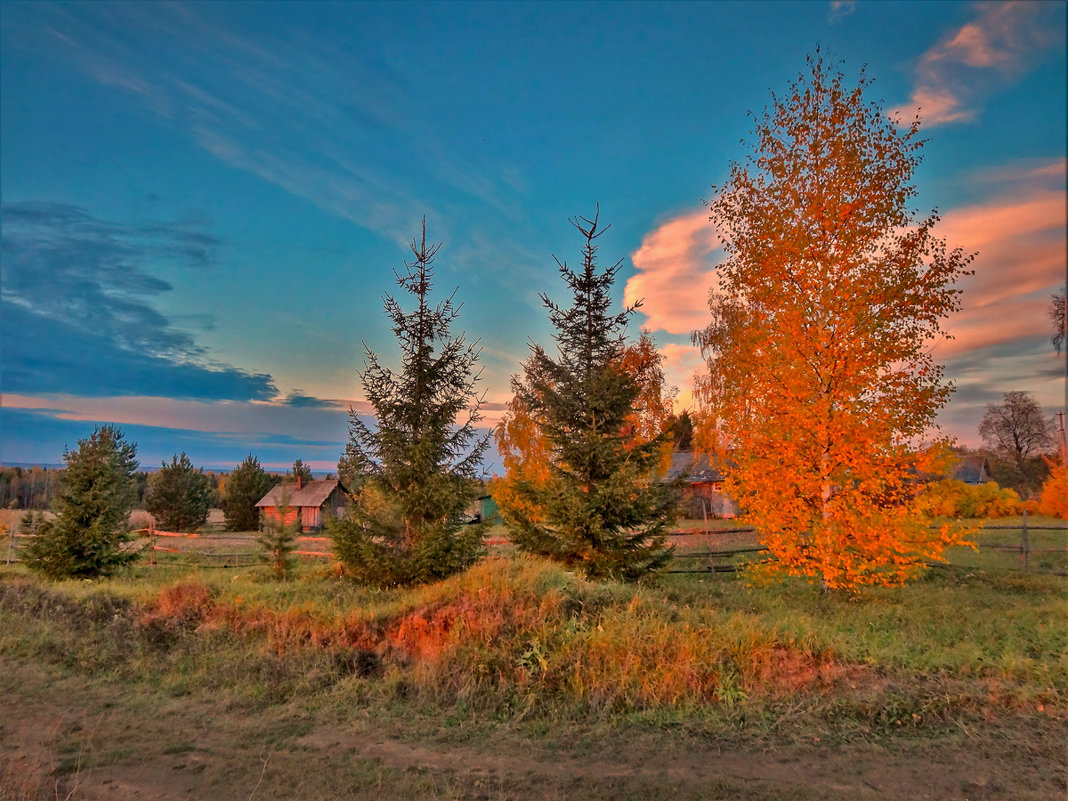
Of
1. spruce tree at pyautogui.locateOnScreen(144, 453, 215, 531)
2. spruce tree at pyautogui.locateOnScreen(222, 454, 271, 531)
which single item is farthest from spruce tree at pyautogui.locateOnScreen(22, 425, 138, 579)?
spruce tree at pyautogui.locateOnScreen(222, 454, 271, 531)

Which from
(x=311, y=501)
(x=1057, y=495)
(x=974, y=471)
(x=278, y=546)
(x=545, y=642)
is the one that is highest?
(x=974, y=471)

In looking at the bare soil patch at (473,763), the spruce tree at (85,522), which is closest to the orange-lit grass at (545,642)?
the bare soil patch at (473,763)

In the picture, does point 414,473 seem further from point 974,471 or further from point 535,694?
point 974,471

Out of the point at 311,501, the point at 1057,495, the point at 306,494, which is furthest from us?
the point at 306,494

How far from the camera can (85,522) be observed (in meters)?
20.0

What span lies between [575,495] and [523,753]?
711 centimetres

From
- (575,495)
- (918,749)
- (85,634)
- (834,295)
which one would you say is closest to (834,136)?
(834,295)

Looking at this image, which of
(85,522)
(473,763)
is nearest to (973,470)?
(473,763)

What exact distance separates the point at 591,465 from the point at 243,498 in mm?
46372

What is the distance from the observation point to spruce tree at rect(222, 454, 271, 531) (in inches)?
2014

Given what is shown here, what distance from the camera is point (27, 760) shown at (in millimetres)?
6539

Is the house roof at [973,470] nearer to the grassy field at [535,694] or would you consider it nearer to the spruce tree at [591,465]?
the grassy field at [535,694]

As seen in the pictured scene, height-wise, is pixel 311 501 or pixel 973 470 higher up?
pixel 973 470

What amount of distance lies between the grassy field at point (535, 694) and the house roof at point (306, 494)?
124ft
